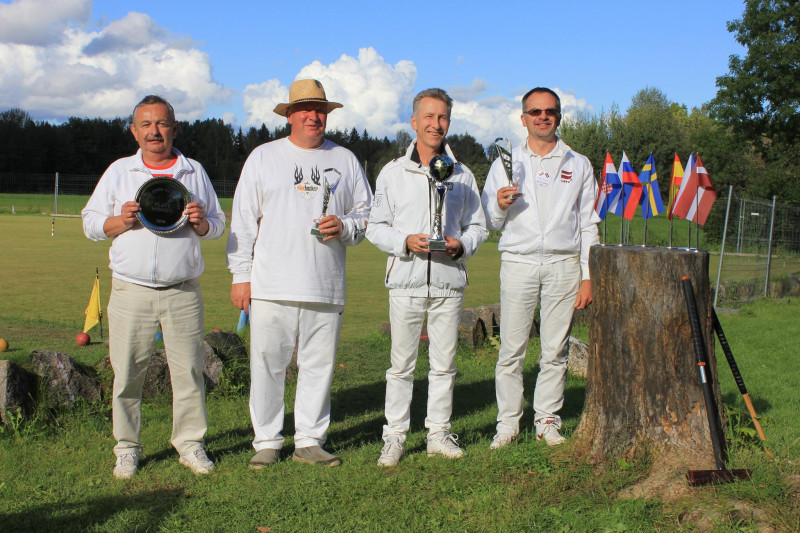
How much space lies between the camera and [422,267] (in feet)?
14.8

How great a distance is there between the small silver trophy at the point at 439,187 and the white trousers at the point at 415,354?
417mm

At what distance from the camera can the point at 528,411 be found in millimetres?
5887

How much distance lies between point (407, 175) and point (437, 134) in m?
0.30

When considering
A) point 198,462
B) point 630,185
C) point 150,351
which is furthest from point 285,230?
point 630,185

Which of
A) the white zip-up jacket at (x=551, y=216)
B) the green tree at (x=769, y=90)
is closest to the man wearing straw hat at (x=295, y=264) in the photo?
the white zip-up jacket at (x=551, y=216)

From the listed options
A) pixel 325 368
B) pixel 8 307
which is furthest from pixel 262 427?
pixel 8 307

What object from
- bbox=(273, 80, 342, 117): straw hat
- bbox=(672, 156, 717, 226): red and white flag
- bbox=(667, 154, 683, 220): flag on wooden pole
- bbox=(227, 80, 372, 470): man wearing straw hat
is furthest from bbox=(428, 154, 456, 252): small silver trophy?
bbox=(667, 154, 683, 220): flag on wooden pole

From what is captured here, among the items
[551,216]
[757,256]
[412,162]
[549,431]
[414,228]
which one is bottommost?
[549,431]

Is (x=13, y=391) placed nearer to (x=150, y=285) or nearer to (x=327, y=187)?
(x=150, y=285)

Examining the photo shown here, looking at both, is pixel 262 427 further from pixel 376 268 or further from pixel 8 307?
pixel 376 268

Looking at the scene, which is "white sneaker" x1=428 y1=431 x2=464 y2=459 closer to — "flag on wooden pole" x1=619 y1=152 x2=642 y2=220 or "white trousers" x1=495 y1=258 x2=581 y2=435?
"white trousers" x1=495 y1=258 x2=581 y2=435

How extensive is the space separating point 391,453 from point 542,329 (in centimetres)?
125

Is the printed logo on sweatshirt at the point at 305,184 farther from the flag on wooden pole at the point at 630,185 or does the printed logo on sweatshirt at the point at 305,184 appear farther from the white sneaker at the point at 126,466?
the flag on wooden pole at the point at 630,185

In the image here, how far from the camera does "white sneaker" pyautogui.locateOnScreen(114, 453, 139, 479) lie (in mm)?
4305
